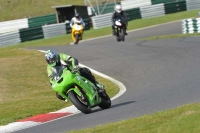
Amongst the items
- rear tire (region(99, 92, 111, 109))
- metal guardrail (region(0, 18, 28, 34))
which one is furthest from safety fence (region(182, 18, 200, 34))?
metal guardrail (region(0, 18, 28, 34))

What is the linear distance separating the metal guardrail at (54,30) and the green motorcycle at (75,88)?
24.8 metres

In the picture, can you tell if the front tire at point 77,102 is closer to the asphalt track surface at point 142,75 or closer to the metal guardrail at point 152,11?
the asphalt track surface at point 142,75

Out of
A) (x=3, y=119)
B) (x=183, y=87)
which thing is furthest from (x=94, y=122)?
(x=183, y=87)

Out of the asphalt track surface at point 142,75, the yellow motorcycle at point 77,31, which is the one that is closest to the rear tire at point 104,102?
the asphalt track surface at point 142,75

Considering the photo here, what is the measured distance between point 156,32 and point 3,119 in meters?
18.3

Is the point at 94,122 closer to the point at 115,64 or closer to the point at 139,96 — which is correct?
the point at 139,96

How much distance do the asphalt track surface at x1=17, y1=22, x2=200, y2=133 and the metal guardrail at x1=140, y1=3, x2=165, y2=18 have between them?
14.3 m

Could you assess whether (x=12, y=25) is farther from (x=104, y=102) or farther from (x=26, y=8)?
(x=104, y=102)

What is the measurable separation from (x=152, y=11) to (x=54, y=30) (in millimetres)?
6899

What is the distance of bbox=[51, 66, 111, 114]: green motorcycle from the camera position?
999cm

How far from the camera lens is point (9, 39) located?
110ft

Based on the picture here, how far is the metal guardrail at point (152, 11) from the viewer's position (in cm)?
3784

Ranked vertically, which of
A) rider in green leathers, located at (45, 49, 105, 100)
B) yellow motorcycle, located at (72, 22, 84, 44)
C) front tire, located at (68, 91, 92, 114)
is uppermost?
rider in green leathers, located at (45, 49, 105, 100)

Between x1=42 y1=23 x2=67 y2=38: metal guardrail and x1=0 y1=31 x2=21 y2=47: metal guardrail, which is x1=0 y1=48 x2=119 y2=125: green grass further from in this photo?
x1=42 y1=23 x2=67 y2=38: metal guardrail
